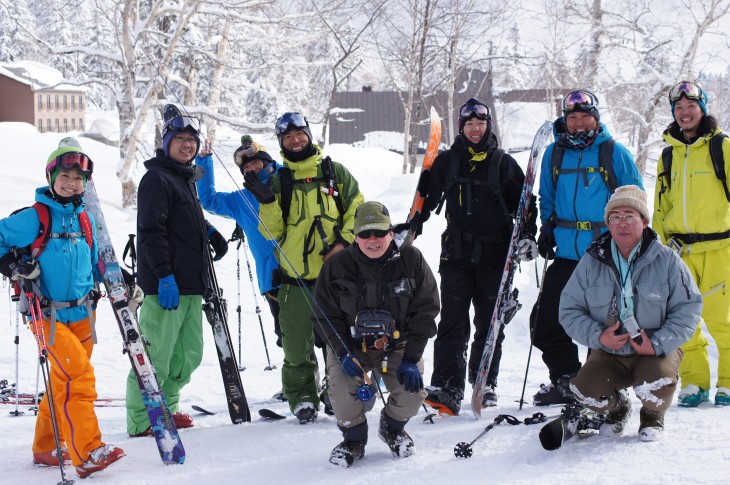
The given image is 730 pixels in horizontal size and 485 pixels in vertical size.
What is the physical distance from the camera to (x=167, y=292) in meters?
4.66

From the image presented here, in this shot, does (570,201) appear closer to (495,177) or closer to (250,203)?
(495,177)

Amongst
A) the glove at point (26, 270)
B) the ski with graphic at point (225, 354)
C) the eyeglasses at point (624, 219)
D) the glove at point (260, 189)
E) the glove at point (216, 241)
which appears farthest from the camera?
the glove at point (216, 241)

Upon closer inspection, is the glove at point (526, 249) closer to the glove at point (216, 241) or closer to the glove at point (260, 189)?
the glove at point (260, 189)

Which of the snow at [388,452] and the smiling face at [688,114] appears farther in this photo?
the smiling face at [688,114]

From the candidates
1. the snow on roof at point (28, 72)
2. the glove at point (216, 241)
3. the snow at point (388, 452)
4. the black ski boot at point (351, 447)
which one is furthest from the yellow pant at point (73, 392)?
the snow on roof at point (28, 72)

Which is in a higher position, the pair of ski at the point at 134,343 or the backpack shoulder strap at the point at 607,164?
the backpack shoulder strap at the point at 607,164

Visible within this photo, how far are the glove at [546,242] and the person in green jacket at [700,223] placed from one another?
0.77m

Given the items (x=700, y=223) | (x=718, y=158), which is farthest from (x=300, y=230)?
(x=718, y=158)

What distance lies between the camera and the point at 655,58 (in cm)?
2078

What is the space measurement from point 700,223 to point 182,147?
11.3ft

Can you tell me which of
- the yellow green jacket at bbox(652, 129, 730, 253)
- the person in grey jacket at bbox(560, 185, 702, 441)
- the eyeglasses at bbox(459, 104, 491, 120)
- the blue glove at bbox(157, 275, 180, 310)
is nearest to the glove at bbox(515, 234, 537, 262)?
the person in grey jacket at bbox(560, 185, 702, 441)

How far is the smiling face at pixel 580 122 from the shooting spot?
4816 mm

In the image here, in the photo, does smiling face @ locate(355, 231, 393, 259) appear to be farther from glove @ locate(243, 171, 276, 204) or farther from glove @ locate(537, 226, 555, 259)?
glove @ locate(537, 226, 555, 259)

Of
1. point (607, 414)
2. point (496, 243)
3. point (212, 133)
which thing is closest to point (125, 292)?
point (496, 243)
